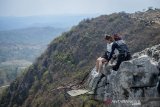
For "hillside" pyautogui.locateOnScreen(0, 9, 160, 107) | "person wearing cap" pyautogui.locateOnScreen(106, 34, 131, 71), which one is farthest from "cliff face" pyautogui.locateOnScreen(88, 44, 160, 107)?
"hillside" pyautogui.locateOnScreen(0, 9, 160, 107)

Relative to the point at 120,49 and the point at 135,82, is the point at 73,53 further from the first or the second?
the point at 135,82

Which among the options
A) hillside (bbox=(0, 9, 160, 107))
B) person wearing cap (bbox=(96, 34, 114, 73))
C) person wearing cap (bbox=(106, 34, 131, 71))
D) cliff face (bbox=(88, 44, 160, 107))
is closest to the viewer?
cliff face (bbox=(88, 44, 160, 107))

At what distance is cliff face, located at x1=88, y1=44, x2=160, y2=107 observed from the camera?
1515 cm

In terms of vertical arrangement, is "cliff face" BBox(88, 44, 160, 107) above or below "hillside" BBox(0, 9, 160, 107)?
above

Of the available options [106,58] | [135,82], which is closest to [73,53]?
[106,58]

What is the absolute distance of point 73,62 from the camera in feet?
255

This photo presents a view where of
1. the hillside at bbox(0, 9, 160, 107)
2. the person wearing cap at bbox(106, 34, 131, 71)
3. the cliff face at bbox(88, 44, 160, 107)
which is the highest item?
the person wearing cap at bbox(106, 34, 131, 71)

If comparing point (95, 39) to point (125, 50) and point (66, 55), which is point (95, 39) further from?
point (125, 50)

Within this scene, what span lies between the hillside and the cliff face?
133 feet

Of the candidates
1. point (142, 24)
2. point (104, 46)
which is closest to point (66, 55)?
point (104, 46)

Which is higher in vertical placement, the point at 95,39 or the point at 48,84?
the point at 95,39

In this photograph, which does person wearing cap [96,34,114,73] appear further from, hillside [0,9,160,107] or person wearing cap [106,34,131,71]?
hillside [0,9,160,107]

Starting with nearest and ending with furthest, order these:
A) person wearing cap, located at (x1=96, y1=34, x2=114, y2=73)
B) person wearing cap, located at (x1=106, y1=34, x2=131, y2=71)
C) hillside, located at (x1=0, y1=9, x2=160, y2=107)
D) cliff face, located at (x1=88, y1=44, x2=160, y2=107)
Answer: cliff face, located at (x1=88, y1=44, x2=160, y2=107), person wearing cap, located at (x1=106, y1=34, x2=131, y2=71), person wearing cap, located at (x1=96, y1=34, x2=114, y2=73), hillside, located at (x1=0, y1=9, x2=160, y2=107)

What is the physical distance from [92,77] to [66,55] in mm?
62446
